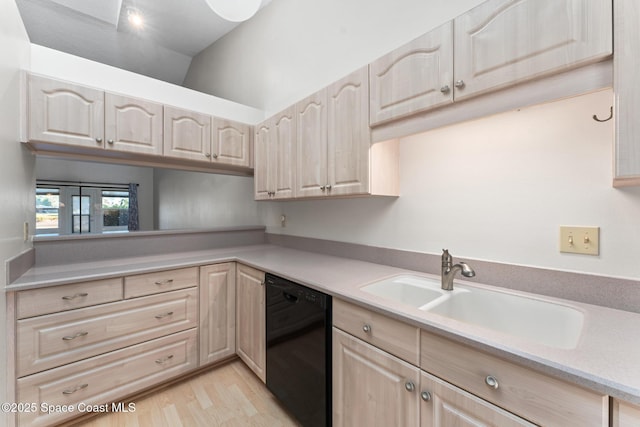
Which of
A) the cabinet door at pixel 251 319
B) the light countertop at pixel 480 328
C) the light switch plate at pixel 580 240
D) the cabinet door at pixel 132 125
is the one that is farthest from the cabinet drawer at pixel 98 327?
the light switch plate at pixel 580 240

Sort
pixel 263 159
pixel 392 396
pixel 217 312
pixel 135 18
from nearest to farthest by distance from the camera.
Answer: pixel 392 396
pixel 217 312
pixel 263 159
pixel 135 18

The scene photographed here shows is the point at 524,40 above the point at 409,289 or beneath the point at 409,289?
above

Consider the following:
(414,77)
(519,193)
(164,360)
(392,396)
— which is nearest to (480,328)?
(392,396)

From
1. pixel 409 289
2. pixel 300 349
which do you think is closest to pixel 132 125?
pixel 300 349

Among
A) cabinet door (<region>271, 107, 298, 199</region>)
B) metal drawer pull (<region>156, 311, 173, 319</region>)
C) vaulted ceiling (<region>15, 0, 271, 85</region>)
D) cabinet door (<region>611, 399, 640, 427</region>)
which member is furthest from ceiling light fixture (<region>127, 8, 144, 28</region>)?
cabinet door (<region>611, 399, 640, 427</region>)

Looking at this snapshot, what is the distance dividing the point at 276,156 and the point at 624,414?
214 cm

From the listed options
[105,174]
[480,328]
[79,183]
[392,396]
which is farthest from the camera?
[105,174]

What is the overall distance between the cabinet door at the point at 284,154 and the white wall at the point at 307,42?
1.72ft

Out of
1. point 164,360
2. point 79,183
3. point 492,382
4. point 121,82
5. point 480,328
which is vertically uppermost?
point 121,82

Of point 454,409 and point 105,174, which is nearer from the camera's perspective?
point 454,409

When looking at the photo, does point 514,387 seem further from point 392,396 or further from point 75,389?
point 75,389

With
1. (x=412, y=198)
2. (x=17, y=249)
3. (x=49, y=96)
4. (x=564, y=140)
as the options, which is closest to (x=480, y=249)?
(x=412, y=198)

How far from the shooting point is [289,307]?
59.3 inches

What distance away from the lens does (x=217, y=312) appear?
6.59ft
